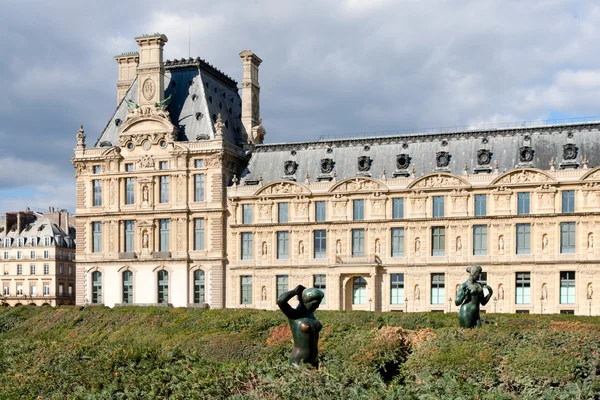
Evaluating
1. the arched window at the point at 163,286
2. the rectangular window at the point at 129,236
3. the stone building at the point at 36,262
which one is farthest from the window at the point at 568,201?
the stone building at the point at 36,262

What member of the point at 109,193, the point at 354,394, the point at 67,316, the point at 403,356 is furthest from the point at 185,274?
the point at 354,394

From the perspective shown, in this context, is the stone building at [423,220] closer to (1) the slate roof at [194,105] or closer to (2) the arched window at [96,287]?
(1) the slate roof at [194,105]

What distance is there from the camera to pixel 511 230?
66.9 meters

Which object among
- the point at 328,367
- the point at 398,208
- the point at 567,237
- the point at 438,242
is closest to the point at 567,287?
the point at 567,237

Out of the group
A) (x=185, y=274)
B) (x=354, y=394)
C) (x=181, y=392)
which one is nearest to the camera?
(x=354, y=394)

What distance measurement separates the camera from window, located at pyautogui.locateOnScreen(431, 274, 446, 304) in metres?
68.6

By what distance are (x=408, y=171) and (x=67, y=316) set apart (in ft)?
93.3

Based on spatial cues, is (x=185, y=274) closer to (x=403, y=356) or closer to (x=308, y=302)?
(x=403, y=356)

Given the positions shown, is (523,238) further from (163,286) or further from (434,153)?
(163,286)

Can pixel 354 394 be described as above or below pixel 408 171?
below

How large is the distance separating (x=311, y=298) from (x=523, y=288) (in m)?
46.9

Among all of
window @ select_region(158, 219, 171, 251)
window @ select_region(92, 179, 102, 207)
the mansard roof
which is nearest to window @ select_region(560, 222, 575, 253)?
the mansard roof

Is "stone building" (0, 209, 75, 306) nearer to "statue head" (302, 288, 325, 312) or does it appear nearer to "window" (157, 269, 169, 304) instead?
"window" (157, 269, 169, 304)

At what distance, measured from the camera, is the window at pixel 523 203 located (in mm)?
66562
